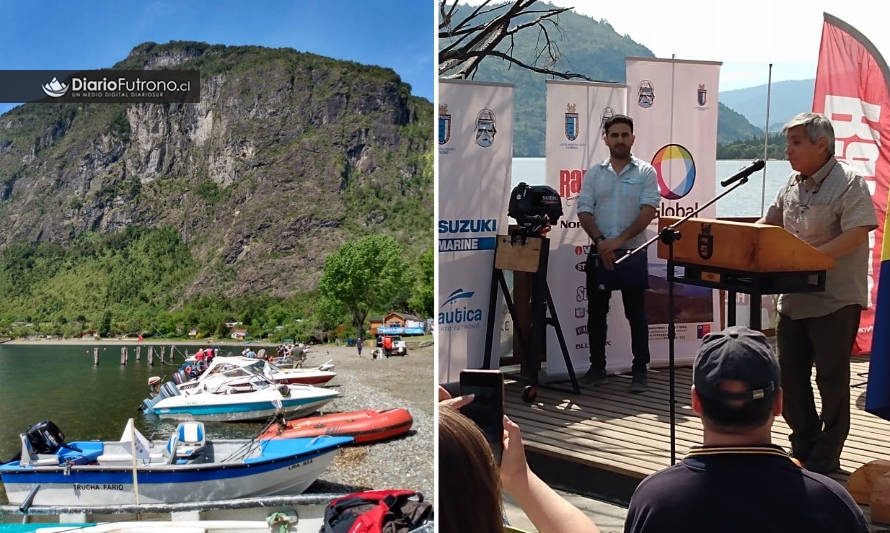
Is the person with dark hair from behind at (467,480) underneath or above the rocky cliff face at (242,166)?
underneath

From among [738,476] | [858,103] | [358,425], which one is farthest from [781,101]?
[358,425]

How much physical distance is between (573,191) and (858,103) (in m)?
0.99

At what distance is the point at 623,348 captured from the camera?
3035 mm

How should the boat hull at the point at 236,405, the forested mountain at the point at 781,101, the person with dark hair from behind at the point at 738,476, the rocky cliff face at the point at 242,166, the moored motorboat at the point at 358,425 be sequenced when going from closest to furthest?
the person with dark hair from behind at the point at 738,476 < the forested mountain at the point at 781,101 < the moored motorboat at the point at 358,425 < the boat hull at the point at 236,405 < the rocky cliff face at the point at 242,166

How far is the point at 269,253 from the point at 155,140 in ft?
18.9

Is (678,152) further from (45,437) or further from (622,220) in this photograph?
(45,437)

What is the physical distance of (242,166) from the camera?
3400 cm

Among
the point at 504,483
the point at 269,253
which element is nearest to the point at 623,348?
the point at 504,483

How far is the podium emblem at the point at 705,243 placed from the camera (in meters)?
1.78

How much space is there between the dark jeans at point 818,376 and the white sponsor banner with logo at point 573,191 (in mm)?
1182

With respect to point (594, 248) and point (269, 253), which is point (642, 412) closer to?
point (594, 248)

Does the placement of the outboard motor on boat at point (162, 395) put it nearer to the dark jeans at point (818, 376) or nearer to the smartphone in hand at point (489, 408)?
the dark jeans at point (818, 376)

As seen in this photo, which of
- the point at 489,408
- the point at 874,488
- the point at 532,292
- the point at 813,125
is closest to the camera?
the point at 489,408

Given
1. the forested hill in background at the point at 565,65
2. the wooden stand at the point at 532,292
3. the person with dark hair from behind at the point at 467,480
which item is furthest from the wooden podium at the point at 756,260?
the forested hill in background at the point at 565,65
